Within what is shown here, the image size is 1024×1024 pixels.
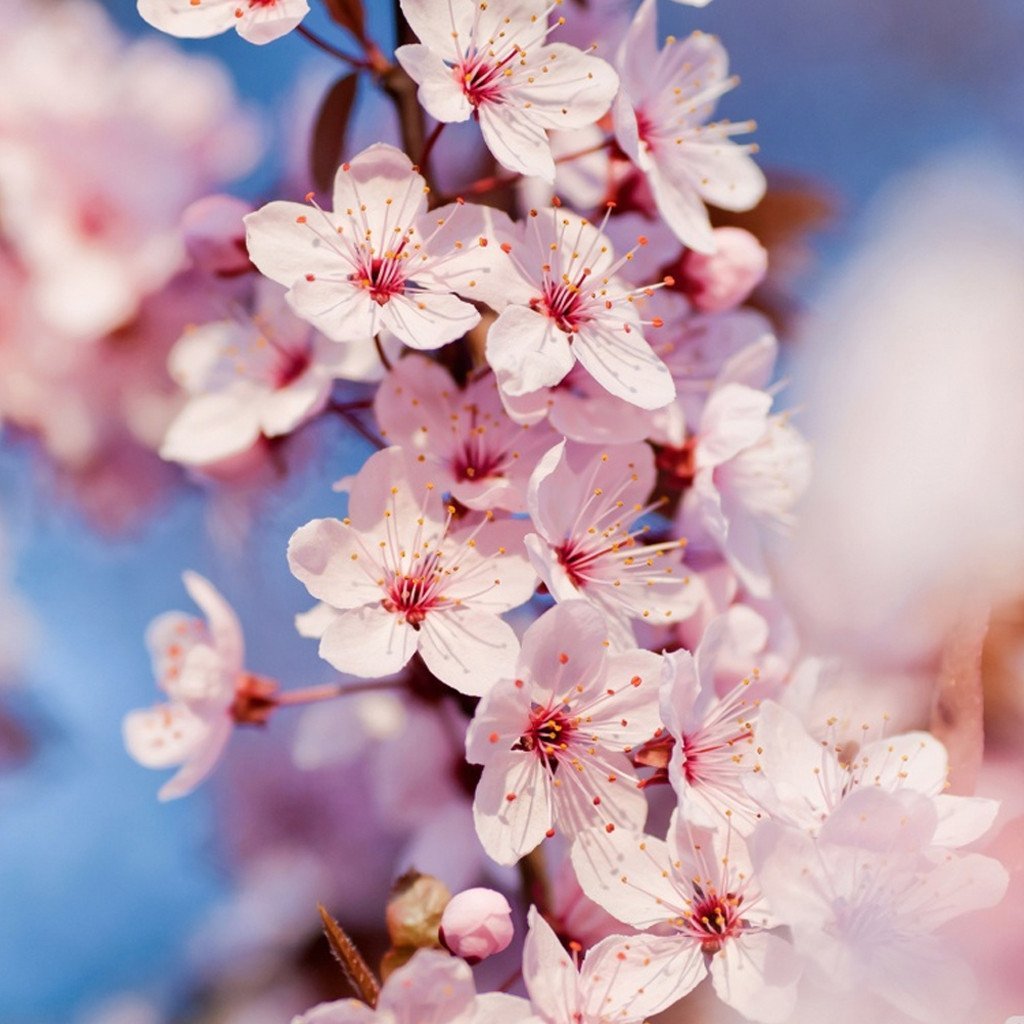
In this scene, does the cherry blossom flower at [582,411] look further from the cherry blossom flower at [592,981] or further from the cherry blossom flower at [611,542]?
the cherry blossom flower at [592,981]

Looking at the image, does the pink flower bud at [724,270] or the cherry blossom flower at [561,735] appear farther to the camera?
the pink flower bud at [724,270]

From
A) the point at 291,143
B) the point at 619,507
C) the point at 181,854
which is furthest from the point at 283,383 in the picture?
the point at 181,854

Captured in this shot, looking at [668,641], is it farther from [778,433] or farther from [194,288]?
[194,288]

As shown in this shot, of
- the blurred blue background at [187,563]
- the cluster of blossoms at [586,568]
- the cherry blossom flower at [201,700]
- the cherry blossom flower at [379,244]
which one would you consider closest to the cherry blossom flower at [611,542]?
the cluster of blossoms at [586,568]

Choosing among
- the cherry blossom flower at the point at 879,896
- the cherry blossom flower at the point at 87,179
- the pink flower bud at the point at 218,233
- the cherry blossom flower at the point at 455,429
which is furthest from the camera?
the cherry blossom flower at the point at 87,179

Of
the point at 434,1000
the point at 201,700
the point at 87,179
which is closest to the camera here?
the point at 434,1000

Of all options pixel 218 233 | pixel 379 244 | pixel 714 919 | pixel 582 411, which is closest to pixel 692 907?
pixel 714 919

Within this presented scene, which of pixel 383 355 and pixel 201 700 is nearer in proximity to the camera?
pixel 383 355

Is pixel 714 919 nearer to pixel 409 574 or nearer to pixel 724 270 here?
pixel 409 574
